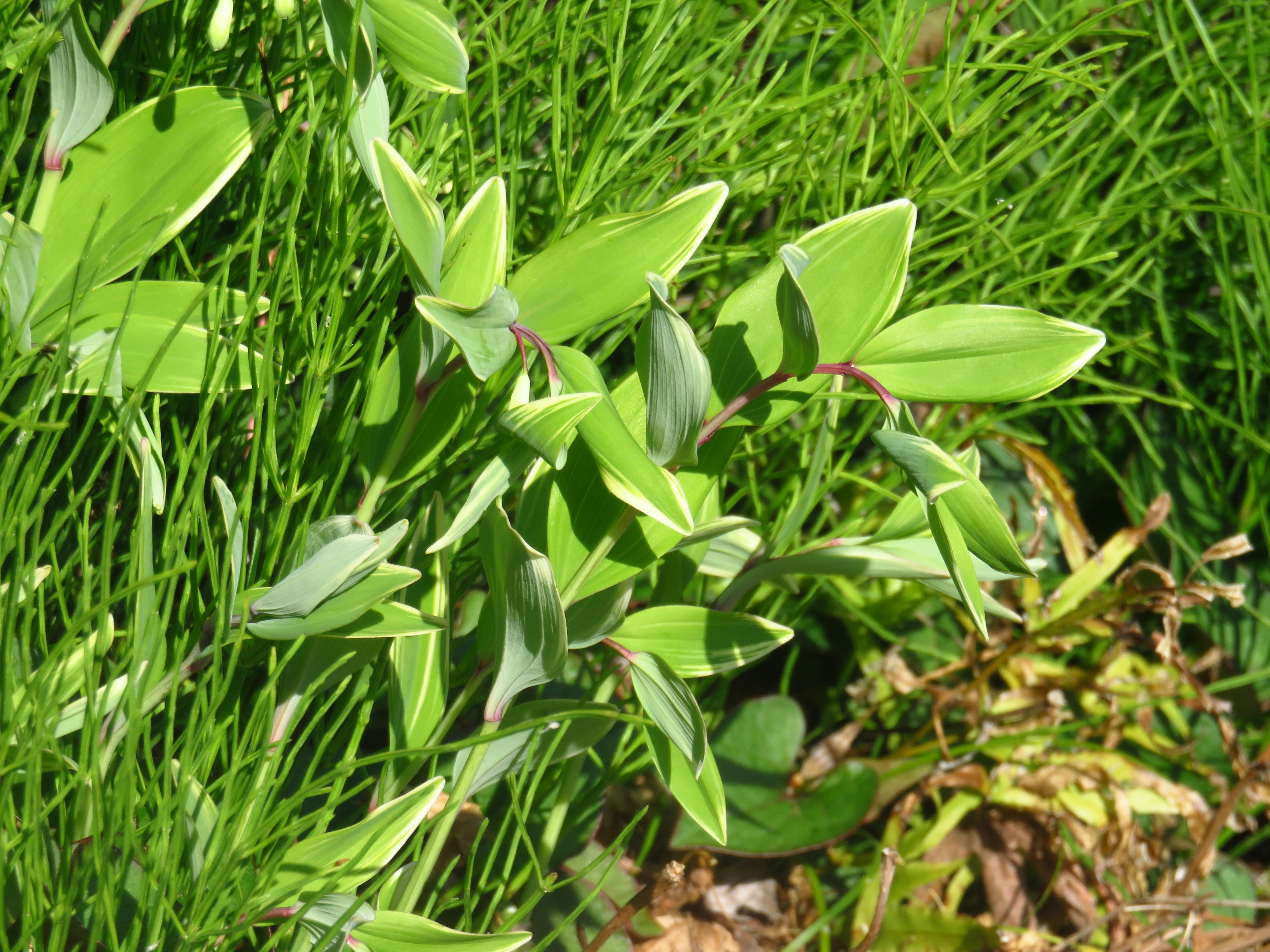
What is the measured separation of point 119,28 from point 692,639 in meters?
0.27

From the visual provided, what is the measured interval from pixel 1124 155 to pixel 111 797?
2.32ft

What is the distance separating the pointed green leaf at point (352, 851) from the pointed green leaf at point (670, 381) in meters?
0.13

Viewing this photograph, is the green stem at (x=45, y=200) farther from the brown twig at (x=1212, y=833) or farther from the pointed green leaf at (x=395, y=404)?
the brown twig at (x=1212, y=833)

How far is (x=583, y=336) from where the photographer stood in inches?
15.5

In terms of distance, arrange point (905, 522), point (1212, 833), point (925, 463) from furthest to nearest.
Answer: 1. point (1212, 833)
2. point (905, 522)
3. point (925, 463)

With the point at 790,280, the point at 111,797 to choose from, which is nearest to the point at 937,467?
the point at 790,280

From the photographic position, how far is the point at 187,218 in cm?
33

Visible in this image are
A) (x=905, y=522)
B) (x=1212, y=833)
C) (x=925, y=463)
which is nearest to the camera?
(x=925, y=463)

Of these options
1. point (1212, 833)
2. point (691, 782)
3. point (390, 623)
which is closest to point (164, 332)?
point (390, 623)

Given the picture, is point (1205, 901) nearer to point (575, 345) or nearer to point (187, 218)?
point (575, 345)

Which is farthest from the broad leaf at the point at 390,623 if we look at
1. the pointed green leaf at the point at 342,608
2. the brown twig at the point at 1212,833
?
the brown twig at the point at 1212,833

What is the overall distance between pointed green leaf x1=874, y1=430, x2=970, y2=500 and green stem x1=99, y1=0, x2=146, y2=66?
26 cm

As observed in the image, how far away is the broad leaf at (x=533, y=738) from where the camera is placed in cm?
34

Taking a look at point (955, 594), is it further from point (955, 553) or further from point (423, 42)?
point (423, 42)
